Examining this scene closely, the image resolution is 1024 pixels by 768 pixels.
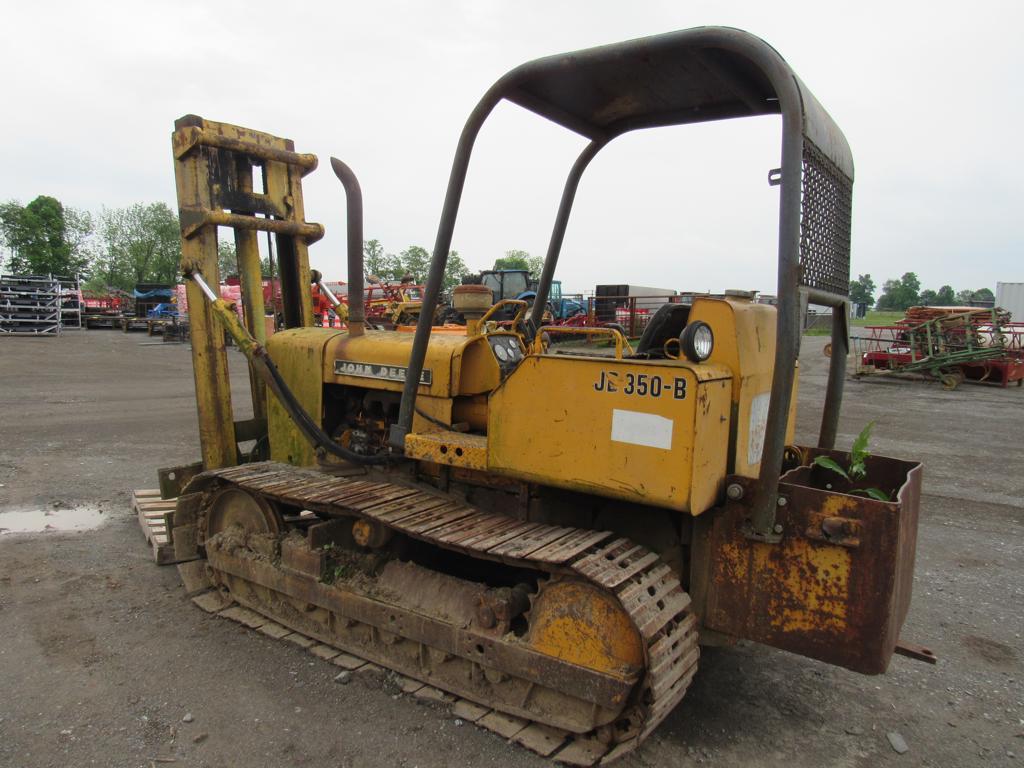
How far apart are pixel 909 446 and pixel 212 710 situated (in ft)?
30.8

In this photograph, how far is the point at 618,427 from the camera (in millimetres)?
2846

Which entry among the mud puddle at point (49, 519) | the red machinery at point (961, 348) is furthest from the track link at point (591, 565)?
the red machinery at point (961, 348)

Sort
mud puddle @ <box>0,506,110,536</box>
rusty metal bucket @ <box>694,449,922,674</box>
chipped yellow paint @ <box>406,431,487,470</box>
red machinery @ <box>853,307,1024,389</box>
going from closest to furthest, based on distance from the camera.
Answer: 1. rusty metal bucket @ <box>694,449,922,674</box>
2. chipped yellow paint @ <box>406,431,487,470</box>
3. mud puddle @ <box>0,506,110,536</box>
4. red machinery @ <box>853,307,1024,389</box>

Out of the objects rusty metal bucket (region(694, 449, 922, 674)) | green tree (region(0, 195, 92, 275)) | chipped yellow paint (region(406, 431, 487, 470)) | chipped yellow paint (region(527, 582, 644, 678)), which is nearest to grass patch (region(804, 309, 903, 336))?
rusty metal bucket (region(694, 449, 922, 674))

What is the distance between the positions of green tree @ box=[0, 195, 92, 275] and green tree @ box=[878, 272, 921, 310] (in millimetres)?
110144

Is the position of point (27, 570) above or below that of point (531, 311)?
below

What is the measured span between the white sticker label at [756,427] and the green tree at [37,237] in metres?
60.2

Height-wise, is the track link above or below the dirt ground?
above

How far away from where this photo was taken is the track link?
2668 mm

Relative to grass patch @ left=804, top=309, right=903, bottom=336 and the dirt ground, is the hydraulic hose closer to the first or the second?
the dirt ground

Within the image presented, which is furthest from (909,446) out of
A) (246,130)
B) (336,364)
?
(246,130)

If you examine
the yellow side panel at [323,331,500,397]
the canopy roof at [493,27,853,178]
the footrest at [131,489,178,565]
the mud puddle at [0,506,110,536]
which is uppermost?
the canopy roof at [493,27,853,178]

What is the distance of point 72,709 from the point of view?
125 inches

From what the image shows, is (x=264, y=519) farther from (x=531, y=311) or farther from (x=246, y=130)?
(x=246, y=130)
